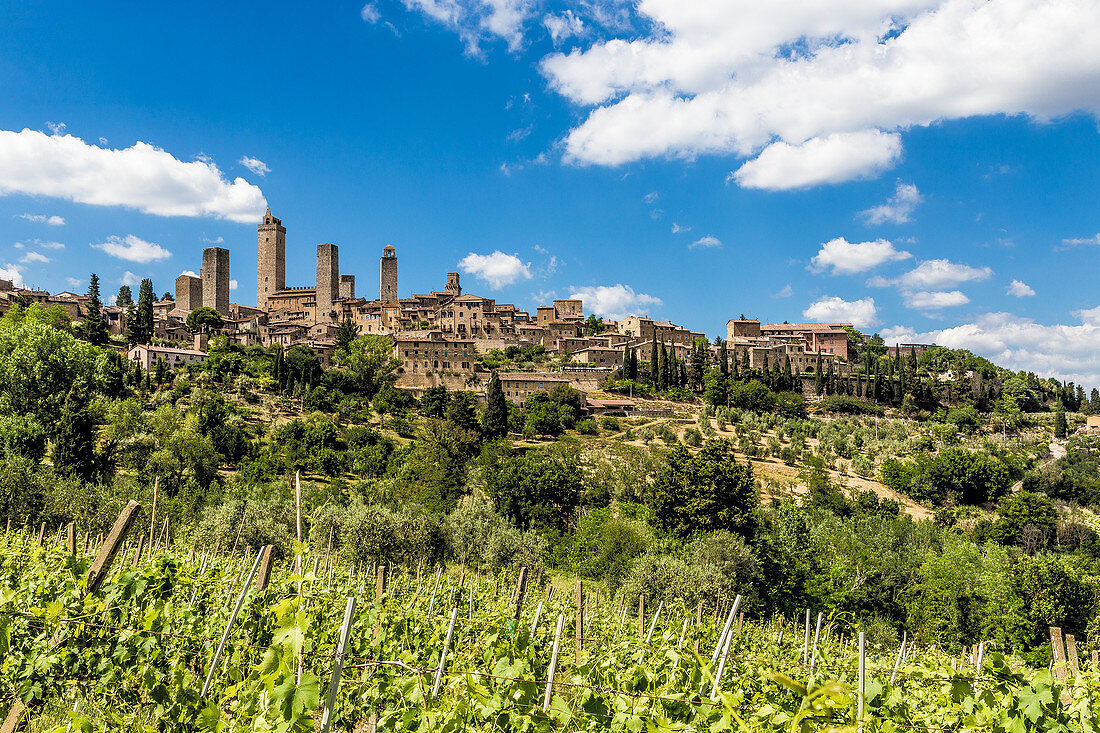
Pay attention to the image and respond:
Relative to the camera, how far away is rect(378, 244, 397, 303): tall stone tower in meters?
93.2

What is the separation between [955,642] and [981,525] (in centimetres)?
2065

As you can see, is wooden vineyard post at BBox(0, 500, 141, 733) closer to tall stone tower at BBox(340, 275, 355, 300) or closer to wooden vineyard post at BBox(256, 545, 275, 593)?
wooden vineyard post at BBox(256, 545, 275, 593)

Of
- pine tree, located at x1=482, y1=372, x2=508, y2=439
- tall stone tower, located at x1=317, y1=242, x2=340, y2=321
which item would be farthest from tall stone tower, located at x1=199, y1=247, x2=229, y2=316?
pine tree, located at x1=482, y1=372, x2=508, y2=439

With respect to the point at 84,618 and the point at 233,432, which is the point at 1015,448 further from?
the point at 84,618

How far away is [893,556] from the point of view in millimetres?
22750

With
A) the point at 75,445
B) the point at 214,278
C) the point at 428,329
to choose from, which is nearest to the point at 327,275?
the point at 214,278

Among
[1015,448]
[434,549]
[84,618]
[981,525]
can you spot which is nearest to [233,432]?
[434,549]

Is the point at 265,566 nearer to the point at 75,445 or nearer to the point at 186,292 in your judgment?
the point at 75,445

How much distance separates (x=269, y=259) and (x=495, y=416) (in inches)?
2326

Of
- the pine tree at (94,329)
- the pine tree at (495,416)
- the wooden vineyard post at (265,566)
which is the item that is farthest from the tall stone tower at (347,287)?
the wooden vineyard post at (265,566)

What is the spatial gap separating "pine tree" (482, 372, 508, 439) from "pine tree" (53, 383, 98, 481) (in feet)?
74.7

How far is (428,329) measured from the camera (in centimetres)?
7244

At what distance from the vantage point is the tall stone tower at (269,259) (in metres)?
91.3

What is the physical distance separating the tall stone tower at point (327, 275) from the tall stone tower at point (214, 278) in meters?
12.3
